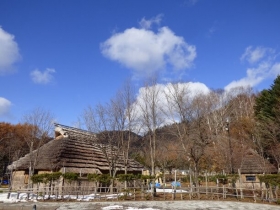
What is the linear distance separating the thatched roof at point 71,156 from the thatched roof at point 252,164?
11.0 metres

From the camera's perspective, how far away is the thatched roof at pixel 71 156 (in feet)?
64.8

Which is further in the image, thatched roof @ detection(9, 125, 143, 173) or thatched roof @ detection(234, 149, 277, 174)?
thatched roof @ detection(234, 149, 277, 174)

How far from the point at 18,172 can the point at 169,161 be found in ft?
88.9

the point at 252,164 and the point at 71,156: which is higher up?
the point at 71,156

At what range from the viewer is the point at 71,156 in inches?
821

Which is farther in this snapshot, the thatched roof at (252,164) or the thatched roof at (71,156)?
the thatched roof at (252,164)

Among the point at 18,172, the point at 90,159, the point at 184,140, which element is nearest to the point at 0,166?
the point at 18,172

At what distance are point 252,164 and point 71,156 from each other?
56.9ft

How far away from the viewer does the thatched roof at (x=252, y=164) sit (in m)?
23.4

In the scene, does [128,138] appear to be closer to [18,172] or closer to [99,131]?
[99,131]

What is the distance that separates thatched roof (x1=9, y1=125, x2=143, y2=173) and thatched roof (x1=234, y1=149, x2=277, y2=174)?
11.0 metres

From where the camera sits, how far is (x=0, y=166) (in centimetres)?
3894

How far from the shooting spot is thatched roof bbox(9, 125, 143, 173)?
1977 centimetres

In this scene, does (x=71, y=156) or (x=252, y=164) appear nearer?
(x=71, y=156)
